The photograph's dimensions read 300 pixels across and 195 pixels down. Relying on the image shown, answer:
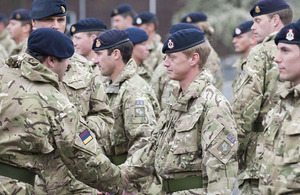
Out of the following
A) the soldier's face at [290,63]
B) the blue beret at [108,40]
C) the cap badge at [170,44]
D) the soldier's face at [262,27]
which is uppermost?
the soldier's face at [290,63]

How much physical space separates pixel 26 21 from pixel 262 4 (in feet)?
21.6

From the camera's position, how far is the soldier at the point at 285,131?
4.50 m

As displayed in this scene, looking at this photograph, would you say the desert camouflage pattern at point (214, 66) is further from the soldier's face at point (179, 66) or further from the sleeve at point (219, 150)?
the sleeve at point (219, 150)

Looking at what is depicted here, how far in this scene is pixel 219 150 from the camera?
5.07 meters

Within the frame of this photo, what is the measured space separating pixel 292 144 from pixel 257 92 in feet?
7.78

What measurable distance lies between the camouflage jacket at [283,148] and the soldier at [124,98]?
7.54 feet

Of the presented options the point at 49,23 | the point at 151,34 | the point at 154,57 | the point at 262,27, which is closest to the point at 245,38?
the point at 154,57

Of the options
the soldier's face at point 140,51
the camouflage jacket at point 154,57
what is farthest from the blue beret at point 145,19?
the soldier's face at point 140,51

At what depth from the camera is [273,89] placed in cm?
687

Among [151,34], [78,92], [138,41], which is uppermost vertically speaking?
[78,92]

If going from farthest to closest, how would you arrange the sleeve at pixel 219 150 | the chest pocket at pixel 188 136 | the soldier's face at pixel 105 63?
1. the soldier's face at pixel 105 63
2. the chest pocket at pixel 188 136
3. the sleeve at pixel 219 150

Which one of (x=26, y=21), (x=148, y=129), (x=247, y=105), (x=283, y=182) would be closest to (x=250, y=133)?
(x=247, y=105)

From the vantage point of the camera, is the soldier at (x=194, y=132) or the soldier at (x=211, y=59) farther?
the soldier at (x=211, y=59)

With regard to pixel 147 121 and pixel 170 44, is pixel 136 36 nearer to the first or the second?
pixel 147 121
